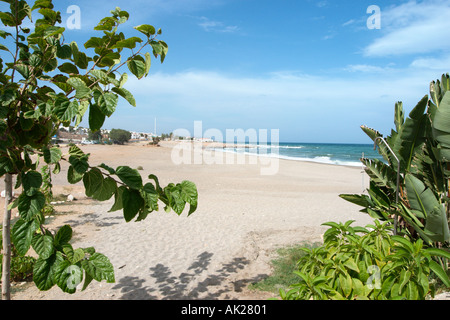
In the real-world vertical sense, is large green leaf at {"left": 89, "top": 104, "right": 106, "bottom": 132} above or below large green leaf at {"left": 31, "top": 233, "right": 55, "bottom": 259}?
above

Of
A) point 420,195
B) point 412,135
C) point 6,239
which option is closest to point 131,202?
point 6,239

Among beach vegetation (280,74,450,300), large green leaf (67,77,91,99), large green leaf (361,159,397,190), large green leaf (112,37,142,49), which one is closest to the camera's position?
large green leaf (67,77,91,99)

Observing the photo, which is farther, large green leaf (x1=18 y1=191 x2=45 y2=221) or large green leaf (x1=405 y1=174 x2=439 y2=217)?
Answer: large green leaf (x1=405 y1=174 x2=439 y2=217)

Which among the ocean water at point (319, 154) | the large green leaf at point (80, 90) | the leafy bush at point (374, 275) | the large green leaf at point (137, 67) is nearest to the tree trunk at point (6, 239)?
the large green leaf at point (80, 90)

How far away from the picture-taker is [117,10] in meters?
1.45

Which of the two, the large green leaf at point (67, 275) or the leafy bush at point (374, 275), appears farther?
the leafy bush at point (374, 275)

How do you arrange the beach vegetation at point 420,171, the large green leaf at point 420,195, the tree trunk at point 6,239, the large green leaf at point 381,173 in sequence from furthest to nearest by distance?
the large green leaf at point 381,173 → the large green leaf at point 420,195 → the beach vegetation at point 420,171 → the tree trunk at point 6,239

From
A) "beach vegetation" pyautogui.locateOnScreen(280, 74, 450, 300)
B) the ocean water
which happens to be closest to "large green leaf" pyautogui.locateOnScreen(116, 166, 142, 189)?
"beach vegetation" pyautogui.locateOnScreen(280, 74, 450, 300)

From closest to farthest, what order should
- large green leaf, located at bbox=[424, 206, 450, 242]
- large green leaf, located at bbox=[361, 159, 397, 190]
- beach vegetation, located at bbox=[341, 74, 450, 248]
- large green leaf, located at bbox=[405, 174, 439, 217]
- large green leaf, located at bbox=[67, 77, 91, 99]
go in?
large green leaf, located at bbox=[67, 77, 91, 99] < large green leaf, located at bbox=[424, 206, 450, 242] < beach vegetation, located at bbox=[341, 74, 450, 248] < large green leaf, located at bbox=[405, 174, 439, 217] < large green leaf, located at bbox=[361, 159, 397, 190]

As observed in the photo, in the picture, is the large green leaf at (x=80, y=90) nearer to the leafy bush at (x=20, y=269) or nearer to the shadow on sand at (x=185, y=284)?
the shadow on sand at (x=185, y=284)

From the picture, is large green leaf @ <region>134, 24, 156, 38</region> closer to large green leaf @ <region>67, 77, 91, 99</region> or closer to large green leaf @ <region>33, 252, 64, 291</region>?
large green leaf @ <region>67, 77, 91, 99</region>

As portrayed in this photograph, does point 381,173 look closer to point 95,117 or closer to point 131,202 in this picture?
point 131,202
